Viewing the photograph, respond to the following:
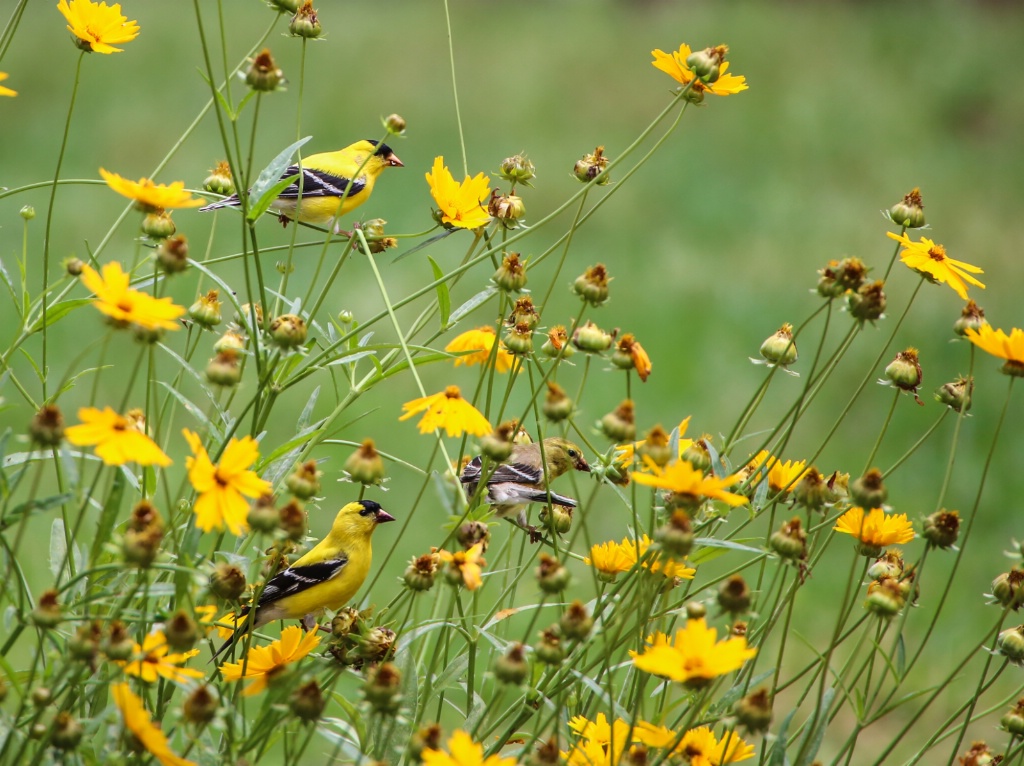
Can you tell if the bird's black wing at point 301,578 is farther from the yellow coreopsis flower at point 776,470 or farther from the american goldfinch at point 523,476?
the yellow coreopsis flower at point 776,470

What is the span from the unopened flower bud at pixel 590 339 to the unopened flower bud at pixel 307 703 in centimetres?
39

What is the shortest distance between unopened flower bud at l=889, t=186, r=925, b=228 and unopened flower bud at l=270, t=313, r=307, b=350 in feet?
2.17

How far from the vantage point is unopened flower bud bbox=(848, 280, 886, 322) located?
1.03 meters

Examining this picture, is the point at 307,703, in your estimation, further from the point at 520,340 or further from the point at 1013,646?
the point at 1013,646

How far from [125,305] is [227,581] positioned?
9.6 inches

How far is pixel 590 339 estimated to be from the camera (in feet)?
3.41

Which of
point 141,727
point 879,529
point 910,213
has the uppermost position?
point 910,213

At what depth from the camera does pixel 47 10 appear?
757 centimetres

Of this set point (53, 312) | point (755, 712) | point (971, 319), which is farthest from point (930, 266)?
point (53, 312)

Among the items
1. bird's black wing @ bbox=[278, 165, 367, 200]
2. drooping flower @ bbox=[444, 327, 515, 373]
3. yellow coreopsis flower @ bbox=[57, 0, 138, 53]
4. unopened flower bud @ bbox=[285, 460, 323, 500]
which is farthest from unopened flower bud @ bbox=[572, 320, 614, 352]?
bird's black wing @ bbox=[278, 165, 367, 200]

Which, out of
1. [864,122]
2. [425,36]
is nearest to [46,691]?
[864,122]

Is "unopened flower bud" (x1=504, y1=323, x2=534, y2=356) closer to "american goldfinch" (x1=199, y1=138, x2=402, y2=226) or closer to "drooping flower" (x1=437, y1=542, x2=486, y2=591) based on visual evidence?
"drooping flower" (x1=437, y1=542, x2=486, y2=591)

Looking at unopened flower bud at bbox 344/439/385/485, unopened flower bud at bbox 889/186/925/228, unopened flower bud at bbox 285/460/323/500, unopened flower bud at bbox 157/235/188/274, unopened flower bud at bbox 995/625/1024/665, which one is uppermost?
unopened flower bud at bbox 889/186/925/228

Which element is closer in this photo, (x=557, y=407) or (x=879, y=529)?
(x=557, y=407)
